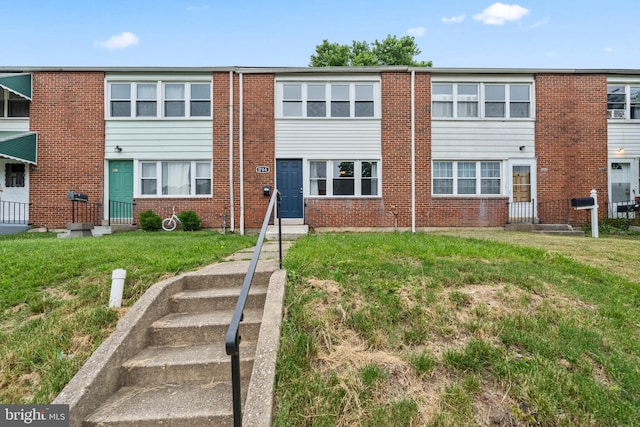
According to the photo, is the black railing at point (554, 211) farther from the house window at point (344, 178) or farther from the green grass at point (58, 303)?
the green grass at point (58, 303)

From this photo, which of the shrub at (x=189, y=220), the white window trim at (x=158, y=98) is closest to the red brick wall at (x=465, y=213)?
the shrub at (x=189, y=220)

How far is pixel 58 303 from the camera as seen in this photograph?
12.0 feet

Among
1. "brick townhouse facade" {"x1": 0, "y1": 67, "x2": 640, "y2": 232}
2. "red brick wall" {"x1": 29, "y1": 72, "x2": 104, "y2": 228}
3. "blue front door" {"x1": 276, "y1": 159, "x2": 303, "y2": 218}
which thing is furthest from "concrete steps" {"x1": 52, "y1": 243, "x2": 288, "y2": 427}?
"red brick wall" {"x1": 29, "y1": 72, "x2": 104, "y2": 228}

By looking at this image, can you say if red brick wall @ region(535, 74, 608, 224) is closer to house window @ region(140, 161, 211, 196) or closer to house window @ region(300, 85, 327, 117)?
house window @ region(300, 85, 327, 117)

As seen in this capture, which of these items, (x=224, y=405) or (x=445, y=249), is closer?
(x=224, y=405)

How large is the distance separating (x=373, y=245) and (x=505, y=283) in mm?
2353

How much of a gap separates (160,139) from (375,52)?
19419 millimetres

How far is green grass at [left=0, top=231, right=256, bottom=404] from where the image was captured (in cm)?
269

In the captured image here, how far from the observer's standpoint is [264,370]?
2.46 m

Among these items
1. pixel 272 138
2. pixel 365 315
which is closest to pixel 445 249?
pixel 365 315

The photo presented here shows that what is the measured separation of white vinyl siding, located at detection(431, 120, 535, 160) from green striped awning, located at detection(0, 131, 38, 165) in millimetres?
14128

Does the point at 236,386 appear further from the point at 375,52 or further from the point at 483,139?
the point at 375,52

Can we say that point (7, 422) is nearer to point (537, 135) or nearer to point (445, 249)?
point (445, 249)

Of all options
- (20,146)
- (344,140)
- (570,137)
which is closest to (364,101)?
(344,140)
